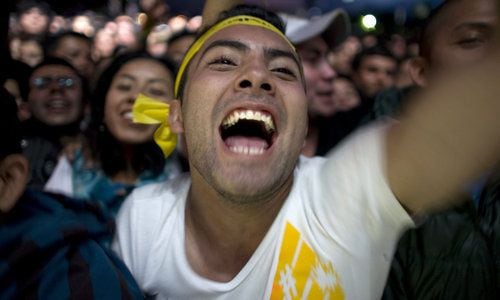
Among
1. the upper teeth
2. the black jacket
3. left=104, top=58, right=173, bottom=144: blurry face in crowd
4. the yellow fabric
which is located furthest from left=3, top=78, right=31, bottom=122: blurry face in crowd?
the black jacket

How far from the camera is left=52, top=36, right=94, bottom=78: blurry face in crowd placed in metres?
4.47

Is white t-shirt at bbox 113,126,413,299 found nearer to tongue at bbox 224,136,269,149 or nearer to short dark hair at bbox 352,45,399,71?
tongue at bbox 224,136,269,149

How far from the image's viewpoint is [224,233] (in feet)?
5.67

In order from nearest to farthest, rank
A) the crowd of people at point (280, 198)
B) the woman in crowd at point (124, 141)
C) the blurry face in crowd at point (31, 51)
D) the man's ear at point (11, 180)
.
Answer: the crowd of people at point (280, 198)
the man's ear at point (11, 180)
the woman in crowd at point (124, 141)
the blurry face in crowd at point (31, 51)

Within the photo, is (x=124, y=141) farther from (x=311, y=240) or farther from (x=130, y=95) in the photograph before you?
(x=311, y=240)

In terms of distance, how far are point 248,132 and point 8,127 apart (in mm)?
959

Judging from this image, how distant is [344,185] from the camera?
134 cm

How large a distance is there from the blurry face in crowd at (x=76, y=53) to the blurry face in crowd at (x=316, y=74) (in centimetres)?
231

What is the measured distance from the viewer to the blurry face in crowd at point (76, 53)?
176 inches

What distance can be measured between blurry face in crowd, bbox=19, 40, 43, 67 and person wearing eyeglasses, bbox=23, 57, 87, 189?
1.93m

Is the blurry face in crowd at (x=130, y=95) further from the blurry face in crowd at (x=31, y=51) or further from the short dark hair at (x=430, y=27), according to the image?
the blurry face in crowd at (x=31, y=51)

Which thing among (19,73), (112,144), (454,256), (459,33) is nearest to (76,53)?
(19,73)

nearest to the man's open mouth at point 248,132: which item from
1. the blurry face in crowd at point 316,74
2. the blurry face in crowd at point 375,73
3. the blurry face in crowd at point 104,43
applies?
the blurry face in crowd at point 316,74

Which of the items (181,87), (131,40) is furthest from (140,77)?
(131,40)
